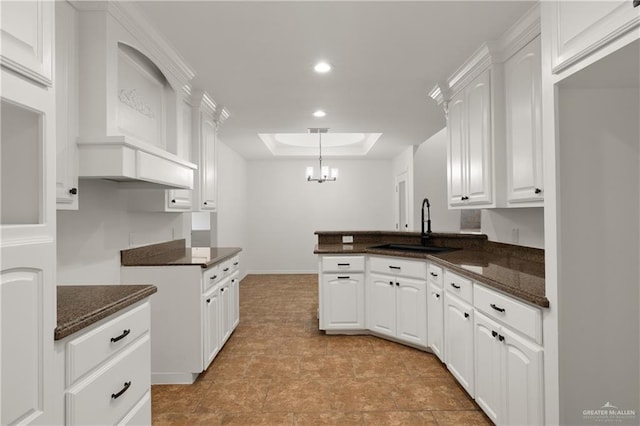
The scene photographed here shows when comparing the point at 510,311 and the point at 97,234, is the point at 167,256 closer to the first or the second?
the point at 97,234

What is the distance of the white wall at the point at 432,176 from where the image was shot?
20.1ft

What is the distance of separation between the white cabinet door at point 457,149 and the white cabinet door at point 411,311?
0.85 metres

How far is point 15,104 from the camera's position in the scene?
0.99 m

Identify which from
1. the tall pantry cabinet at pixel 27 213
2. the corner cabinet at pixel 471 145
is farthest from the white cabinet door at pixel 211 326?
the corner cabinet at pixel 471 145

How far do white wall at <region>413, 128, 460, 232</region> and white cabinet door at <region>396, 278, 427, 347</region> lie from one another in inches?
117

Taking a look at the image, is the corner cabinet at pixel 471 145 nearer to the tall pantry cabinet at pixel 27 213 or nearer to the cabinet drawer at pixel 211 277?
the cabinet drawer at pixel 211 277

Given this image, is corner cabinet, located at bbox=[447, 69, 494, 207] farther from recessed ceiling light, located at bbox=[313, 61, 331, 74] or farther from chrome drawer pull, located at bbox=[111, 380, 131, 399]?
chrome drawer pull, located at bbox=[111, 380, 131, 399]

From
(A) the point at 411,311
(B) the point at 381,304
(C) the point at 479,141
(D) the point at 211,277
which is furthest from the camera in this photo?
(B) the point at 381,304

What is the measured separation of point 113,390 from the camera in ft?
4.64

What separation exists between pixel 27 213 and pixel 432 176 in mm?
6045

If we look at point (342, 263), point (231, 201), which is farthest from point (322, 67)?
point (231, 201)

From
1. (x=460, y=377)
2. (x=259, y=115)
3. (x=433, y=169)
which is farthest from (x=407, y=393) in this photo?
(x=433, y=169)

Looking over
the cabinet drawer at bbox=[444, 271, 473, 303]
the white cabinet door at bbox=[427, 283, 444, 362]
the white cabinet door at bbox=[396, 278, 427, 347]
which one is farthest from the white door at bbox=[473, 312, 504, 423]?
the white cabinet door at bbox=[396, 278, 427, 347]

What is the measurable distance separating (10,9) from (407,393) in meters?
2.82
